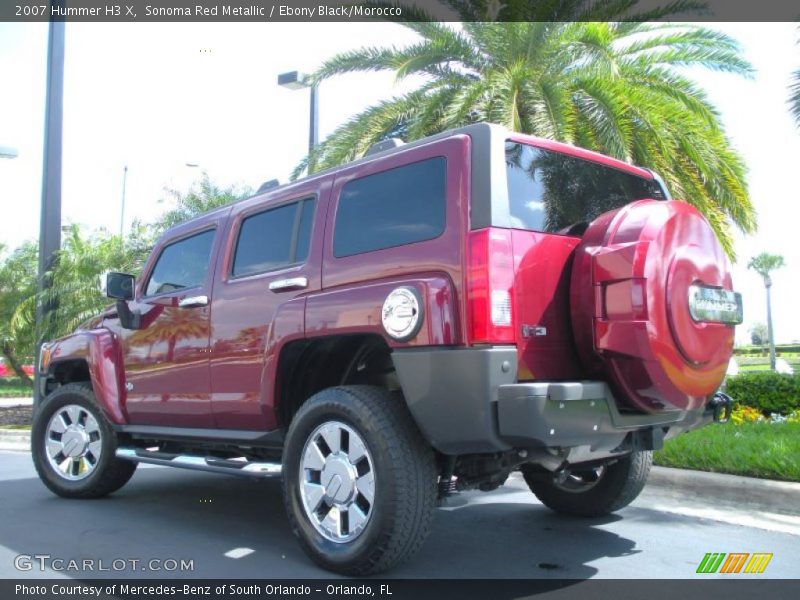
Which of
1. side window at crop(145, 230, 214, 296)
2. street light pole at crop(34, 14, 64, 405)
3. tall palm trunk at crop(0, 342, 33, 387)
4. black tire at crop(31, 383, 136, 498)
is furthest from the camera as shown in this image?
tall palm trunk at crop(0, 342, 33, 387)

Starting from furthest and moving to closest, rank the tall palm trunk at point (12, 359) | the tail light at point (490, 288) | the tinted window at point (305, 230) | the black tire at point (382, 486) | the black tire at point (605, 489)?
the tall palm trunk at point (12, 359), the black tire at point (605, 489), the tinted window at point (305, 230), the black tire at point (382, 486), the tail light at point (490, 288)

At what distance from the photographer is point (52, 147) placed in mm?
11945

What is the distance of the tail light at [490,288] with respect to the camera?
11.1ft

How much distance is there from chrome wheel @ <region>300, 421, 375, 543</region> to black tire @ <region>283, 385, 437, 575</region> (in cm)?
4

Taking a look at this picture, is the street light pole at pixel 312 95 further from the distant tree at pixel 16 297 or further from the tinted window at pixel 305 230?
the distant tree at pixel 16 297

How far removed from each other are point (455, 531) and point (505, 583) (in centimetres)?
108

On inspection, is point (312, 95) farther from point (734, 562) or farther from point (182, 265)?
point (734, 562)

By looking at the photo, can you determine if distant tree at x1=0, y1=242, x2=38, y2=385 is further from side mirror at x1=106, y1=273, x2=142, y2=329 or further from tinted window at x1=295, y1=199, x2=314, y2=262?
tinted window at x1=295, y1=199, x2=314, y2=262

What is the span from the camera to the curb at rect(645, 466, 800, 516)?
16.6 feet

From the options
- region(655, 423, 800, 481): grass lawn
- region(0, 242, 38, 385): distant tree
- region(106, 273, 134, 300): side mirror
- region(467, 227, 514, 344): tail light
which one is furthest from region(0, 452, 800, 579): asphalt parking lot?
region(0, 242, 38, 385): distant tree

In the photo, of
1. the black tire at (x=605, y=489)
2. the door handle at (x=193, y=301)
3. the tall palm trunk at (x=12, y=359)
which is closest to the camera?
the black tire at (x=605, y=489)

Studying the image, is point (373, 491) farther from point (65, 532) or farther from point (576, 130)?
point (576, 130)

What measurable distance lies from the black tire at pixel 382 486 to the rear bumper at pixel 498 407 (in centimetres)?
16

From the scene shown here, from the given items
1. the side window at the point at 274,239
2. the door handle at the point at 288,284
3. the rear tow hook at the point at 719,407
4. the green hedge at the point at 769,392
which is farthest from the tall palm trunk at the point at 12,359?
the rear tow hook at the point at 719,407
